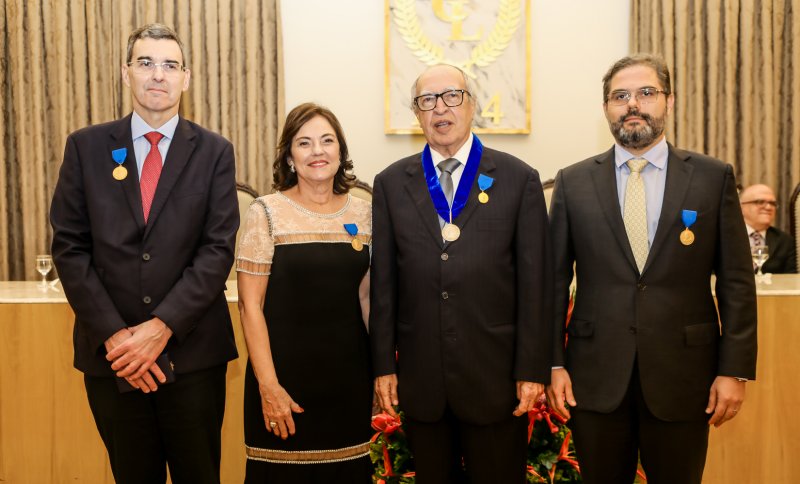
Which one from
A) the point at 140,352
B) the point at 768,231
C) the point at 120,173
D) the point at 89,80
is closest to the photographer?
the point at 140,352

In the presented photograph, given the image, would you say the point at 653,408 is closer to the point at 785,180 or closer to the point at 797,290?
the point at 797,290

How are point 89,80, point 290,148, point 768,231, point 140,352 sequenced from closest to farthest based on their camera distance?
1. point 140,352
2. point 290,148
3. point 768,231
4. point 89,80

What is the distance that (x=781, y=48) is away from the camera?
490cm

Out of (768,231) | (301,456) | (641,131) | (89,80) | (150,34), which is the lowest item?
(301,456)

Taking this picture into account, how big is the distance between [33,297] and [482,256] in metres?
→ 1.97

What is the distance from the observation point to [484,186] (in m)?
1.93

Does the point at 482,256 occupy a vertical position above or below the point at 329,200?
below

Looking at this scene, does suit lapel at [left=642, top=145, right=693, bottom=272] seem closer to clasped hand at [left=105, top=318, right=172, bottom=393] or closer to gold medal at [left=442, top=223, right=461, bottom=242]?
gold medal at [left=442, top=223, right=461, bottom=242]

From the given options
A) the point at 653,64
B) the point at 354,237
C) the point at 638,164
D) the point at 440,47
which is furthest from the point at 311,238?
the point at 440,47

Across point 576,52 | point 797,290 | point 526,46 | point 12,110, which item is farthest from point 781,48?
point 12,110

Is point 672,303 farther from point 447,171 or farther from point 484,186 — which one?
point 447,171

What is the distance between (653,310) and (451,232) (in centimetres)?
60

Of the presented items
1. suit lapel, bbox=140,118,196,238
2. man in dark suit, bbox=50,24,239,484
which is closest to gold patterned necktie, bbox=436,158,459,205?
man in dark suit, bbox=50,24,239,484

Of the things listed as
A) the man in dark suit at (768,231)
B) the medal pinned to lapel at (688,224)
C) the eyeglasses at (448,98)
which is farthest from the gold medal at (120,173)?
the man in dark suit at (768,231)
